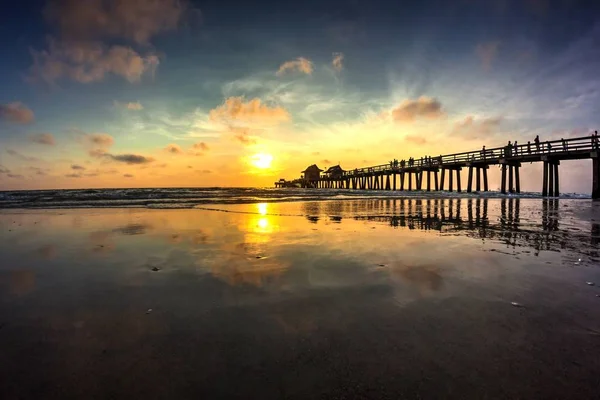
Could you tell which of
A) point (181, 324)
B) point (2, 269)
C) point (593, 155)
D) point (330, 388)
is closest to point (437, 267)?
point (330, 388)

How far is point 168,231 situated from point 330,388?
732cm

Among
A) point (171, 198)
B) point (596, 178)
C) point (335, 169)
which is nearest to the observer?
point (596, 178)

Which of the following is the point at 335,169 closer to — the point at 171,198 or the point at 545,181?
A: the point at 545,181

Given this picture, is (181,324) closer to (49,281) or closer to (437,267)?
(49,281)

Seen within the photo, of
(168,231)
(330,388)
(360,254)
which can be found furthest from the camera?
(168,231)

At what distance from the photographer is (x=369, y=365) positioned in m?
2.04

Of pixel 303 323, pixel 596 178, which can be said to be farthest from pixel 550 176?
pixel 303 323

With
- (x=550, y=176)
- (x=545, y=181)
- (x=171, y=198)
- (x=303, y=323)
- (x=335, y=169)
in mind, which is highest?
(x=335, y=169)

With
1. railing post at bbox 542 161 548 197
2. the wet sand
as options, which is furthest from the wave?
the wet sand

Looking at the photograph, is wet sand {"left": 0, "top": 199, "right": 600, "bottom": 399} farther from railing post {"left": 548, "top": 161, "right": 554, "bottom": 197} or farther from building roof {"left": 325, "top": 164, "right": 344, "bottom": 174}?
building roof {"left": 325, "top": 164, "right": 344, "bottom": 174}

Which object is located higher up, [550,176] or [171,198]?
[550,176]

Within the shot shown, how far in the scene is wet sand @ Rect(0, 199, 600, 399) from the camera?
74.5 inches

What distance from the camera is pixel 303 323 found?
2703 mm

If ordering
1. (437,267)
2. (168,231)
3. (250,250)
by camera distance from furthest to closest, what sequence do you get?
(168,231) → (250,250) → (437,267)
